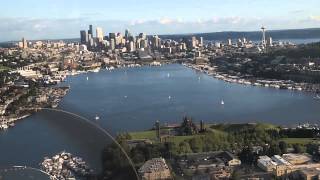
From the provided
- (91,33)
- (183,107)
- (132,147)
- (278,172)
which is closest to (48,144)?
(132,147)

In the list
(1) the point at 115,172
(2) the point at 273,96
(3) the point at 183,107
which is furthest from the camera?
(2) the point at 273,96

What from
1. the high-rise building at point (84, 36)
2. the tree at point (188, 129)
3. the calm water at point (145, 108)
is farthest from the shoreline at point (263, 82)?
the high-rise building at point (84, 36)

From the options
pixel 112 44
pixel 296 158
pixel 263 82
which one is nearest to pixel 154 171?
pixel 296 158

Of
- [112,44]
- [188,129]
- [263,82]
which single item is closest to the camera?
[188,129]

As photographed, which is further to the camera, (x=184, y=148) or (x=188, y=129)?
(x=188, y=129)

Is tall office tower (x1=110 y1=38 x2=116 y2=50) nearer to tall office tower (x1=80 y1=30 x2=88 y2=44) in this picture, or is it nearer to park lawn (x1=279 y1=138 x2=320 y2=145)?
tall office tower (x1=80 y1=30 x2=88 y2=44)

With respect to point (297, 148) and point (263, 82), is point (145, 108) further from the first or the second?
point (263, 82)

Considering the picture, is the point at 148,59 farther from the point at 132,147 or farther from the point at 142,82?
the point at 132,147
